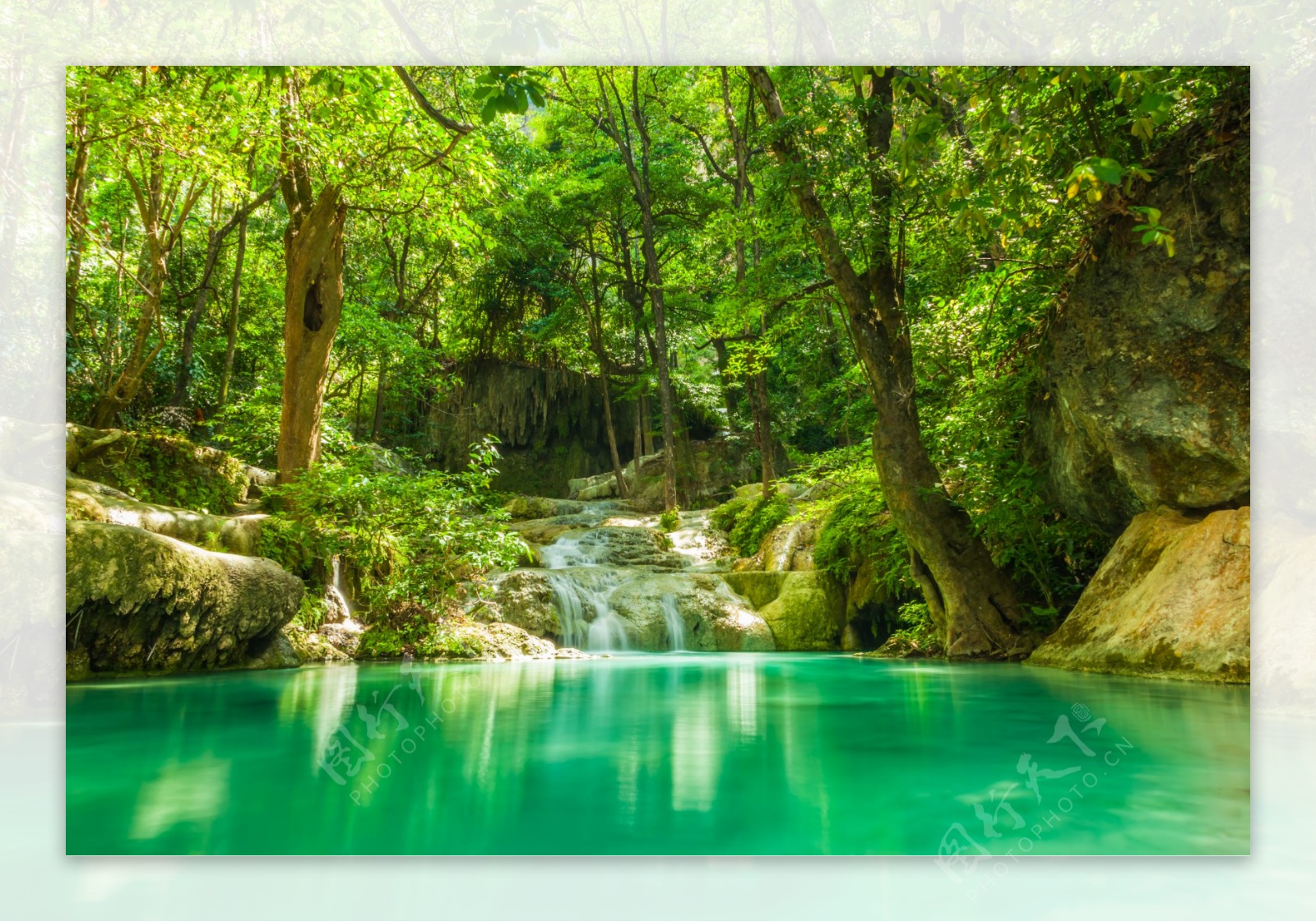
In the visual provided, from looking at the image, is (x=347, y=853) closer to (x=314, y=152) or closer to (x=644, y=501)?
(x=314, y=152)

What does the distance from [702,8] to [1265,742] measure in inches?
159

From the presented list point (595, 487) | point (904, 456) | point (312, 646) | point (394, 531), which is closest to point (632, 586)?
point (394, 531)

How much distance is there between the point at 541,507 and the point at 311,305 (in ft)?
20.2

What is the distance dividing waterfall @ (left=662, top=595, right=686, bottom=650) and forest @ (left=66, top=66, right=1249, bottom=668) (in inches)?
39.7

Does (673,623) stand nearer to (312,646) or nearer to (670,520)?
(670,520)

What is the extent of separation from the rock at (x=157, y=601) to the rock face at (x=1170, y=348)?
15.6ft

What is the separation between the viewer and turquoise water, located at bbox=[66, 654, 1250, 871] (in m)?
1.89

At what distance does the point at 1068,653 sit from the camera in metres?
4.50

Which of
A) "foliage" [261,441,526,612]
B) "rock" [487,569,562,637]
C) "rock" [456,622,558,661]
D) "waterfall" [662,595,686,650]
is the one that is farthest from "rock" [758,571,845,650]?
"foliage" [261,441,526,612]

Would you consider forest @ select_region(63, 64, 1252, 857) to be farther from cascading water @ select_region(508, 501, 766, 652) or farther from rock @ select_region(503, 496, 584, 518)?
rock @ select_region(503, 496, 584, 518)

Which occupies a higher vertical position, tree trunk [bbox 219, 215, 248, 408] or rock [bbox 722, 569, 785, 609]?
tree trunk [bbox 219, 215, 248, 408]

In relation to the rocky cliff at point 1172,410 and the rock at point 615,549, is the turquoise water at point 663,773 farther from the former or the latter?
the rock at point 615,549

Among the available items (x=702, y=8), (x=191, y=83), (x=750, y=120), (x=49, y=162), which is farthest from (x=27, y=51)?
(x=750, y=120)

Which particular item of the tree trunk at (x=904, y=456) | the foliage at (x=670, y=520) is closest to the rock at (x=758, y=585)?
the foliage at (x=670, y=520)
